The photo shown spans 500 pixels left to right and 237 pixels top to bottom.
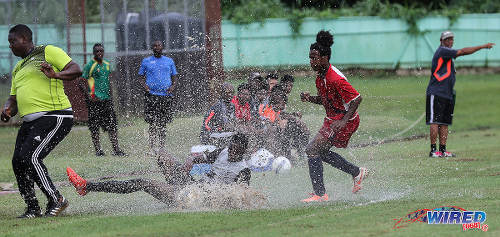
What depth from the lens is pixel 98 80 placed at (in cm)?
1535

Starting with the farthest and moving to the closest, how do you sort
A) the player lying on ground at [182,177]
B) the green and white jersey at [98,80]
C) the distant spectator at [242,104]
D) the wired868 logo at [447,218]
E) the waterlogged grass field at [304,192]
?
the green and white jersey at [98,80] → the distant spectator at [242,104] → the player lying on ground at [182,177] → the waterlogged grass field at [304,192] → the wired868 logo at [447,218]

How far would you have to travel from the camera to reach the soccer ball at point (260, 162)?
12.0 m

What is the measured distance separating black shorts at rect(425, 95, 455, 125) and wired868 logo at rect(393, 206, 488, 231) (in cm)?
584

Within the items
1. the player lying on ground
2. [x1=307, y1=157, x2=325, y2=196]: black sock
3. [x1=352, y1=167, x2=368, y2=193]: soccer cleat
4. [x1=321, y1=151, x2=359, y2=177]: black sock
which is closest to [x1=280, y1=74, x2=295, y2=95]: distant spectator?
[x1=321, y1=151, x2=359, y2=177]: black sock

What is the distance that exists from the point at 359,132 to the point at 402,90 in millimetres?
9081

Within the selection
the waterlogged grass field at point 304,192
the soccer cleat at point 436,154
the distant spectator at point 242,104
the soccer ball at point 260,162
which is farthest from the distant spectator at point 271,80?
the soccer cleat at point 436,154

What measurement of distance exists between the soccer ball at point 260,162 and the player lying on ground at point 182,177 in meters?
2.60

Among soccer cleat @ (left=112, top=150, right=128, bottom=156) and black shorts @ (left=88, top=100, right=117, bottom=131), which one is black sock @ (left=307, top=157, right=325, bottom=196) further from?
black shorts @ (left=88, top=100, right=117, bottom=131)

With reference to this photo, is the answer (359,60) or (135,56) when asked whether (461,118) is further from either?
(359,60)

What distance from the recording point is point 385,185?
33.9ft

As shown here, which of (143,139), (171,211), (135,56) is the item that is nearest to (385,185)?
(171,211)

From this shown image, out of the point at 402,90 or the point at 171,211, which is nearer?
the point at 171,211

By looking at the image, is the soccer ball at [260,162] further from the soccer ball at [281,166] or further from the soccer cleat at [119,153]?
the soccer cleat at [119,153]

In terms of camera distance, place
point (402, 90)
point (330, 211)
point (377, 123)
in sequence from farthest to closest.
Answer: point (402, 90)
point (377, 123)
point (330, 211)
